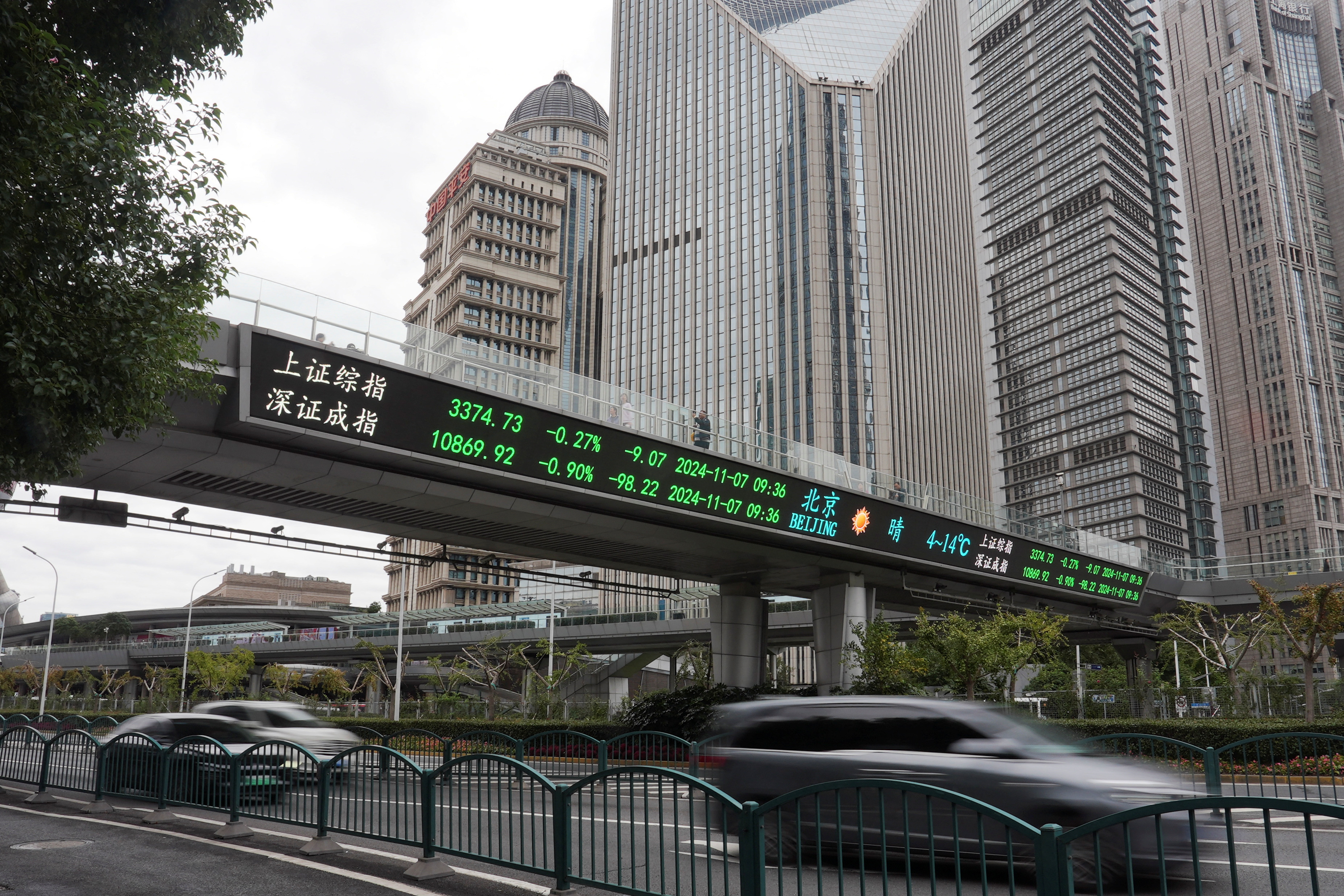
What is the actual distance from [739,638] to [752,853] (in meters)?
24.9

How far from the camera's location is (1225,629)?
3981cm

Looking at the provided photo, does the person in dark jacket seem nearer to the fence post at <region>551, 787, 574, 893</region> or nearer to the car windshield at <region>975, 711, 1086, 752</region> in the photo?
the car windshield at <region>975, 711, 1086, 752</region>

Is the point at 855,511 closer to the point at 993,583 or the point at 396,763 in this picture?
the point at 993,583

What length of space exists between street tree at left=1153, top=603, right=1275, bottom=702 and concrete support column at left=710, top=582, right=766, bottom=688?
15.2 meters

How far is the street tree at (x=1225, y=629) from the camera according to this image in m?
32.7

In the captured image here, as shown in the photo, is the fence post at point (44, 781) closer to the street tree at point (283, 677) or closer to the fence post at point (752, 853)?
the fence post at point (752, 853)

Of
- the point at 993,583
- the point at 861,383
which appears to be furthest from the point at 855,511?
the point at 861,383

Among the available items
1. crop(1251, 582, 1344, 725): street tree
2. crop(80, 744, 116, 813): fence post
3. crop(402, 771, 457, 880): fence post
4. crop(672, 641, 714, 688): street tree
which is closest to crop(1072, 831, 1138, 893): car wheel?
crop(402, 771, 457, 880): fence post

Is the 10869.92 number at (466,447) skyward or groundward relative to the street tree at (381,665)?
skyward

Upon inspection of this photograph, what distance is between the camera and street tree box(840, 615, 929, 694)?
90.9 feet

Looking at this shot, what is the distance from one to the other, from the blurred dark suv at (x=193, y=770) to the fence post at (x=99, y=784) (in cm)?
5

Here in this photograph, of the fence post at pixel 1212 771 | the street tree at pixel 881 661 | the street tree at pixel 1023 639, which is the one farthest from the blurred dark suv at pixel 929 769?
the street tree at pixel 1023 639

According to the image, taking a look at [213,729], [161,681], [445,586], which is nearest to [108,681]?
[161,681]

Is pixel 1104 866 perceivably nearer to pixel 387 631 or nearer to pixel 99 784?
pixel 99 784
